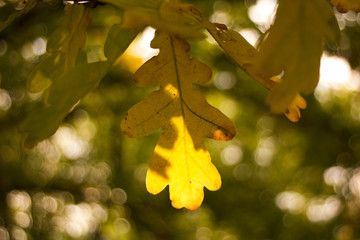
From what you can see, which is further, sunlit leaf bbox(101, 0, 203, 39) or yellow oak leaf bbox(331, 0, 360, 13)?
yellow oak leaf bbox(331, 0, 360, 13)

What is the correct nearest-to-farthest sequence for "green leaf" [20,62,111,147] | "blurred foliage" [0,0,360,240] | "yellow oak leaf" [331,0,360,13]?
"green leaf" [20,62,111,147], "yellow oak leaf" [331,0,360,13], "blurred foliage" [0,0,360,240]

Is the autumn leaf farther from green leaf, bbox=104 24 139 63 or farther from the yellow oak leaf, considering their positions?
the yellow oak leaf

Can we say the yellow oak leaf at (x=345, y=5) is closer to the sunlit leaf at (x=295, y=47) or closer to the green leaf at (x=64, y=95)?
the sunlit leaf at (x=295, y=47)

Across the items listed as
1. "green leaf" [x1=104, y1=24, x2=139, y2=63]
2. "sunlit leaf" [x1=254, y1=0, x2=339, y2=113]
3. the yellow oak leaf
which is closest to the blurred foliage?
the yellow oak leaf

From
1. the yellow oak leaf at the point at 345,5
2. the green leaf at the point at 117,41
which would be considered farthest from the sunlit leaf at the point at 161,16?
the yellow oak leaf at the point at 345,5

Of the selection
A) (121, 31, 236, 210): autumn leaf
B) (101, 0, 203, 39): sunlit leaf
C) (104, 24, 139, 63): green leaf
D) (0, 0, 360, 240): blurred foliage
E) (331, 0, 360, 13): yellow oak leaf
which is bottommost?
(0, 0, 360, 240): blurred foliage

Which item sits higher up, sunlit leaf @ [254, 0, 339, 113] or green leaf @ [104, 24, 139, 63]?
sunlit leaf @ [254, 0, 339, 113]

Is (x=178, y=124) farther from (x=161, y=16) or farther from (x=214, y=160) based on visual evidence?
(x=214, y=160)
